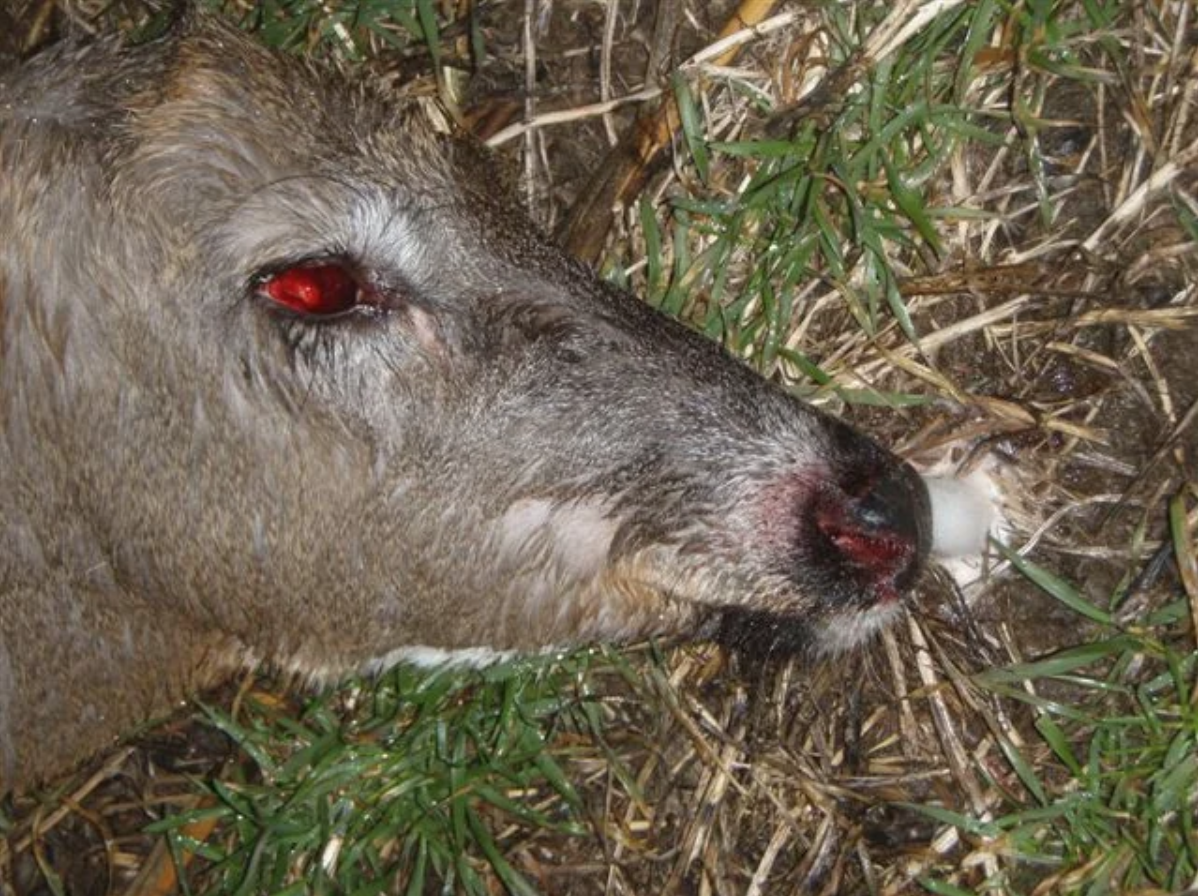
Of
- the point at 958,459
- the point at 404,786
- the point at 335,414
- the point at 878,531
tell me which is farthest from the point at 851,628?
the point at 404,786

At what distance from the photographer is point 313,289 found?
10.6 ft

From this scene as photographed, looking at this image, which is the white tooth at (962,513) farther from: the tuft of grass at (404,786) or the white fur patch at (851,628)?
the tuft of grass at (404,786)

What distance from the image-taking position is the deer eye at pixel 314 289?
3209 mm

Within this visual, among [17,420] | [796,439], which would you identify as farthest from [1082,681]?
[17,420]

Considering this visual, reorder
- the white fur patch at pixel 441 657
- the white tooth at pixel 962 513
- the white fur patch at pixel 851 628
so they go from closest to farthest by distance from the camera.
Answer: the white fur patch at pixel 851 628 < the white fur patch at pixel 441 657 < the white tooth at pixel 962 513

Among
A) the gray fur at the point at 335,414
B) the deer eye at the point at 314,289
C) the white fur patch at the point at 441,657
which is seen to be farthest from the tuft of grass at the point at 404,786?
the deer eye at the point at 314,289

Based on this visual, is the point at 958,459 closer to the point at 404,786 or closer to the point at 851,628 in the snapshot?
the point at 851,628

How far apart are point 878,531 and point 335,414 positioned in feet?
3.90

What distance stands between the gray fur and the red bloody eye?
0.10ft

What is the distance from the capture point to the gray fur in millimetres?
3242

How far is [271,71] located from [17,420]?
895 millimetres

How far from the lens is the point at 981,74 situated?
4.62m

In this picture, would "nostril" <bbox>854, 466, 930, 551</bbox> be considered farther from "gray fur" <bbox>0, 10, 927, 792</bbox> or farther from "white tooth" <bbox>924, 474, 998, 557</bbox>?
"white tooth" <bbox>924, 474, 998, 557</bbox>

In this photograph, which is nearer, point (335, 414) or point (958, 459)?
point (335, 414)
